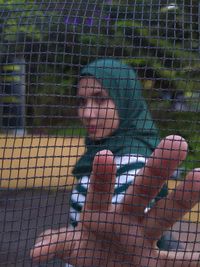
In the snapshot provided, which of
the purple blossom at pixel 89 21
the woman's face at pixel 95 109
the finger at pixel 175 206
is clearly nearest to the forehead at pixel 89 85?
the woman's face at pixel 95 109

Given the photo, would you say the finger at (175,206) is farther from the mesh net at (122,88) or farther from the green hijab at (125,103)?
the green hijab at (125,103)

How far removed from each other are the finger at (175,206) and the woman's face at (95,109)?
172 millimetres

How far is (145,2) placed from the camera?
2.45ft

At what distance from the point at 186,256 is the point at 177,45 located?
317 millimetres

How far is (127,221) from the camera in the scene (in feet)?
2.34

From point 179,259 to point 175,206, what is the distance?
88 millimetres

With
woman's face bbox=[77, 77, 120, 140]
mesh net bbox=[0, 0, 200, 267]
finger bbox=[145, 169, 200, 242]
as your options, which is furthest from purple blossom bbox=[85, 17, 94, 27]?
finger bbox=[145, 169, 200, 242]

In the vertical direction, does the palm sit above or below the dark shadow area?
above

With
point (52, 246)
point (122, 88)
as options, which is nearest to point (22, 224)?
point (52, 246)

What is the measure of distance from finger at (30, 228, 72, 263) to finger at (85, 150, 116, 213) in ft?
0.24

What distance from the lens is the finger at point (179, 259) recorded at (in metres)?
0.73

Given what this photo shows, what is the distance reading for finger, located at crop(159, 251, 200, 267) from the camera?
2.40 feet

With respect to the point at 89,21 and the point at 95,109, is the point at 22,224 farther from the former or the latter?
the point at 89,21

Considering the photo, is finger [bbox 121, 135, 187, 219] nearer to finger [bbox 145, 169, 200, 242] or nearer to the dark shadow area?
finger [bbox 145, 169, 200, 242]
